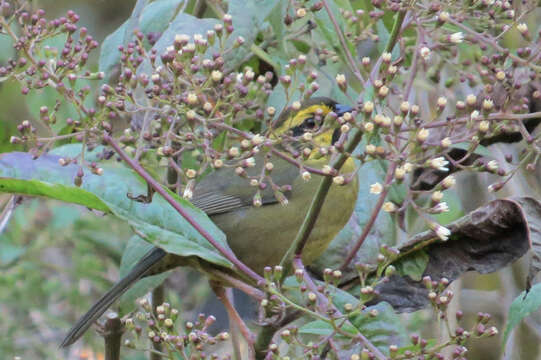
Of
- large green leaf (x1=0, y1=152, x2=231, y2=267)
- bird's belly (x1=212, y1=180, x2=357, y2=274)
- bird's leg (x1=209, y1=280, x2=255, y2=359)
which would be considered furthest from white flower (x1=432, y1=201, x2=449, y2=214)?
bird's belly (x1=212, y1=180, x2=357, y2=274)

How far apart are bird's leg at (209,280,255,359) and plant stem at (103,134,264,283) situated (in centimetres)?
30

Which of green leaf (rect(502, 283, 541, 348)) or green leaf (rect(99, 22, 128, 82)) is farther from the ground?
green leaf (rect(99, 22, 128, 82))

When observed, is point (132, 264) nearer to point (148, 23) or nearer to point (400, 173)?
point (148, 23)

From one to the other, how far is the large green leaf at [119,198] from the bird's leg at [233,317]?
1.06 ft

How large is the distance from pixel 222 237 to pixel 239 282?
431 millimetres

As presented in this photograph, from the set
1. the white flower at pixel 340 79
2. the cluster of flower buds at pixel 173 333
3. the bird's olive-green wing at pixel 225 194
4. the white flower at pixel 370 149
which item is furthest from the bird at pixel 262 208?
the white flower at pixel 370 149

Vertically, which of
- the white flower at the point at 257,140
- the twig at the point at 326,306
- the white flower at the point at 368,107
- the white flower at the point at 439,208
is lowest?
the twig at the point at 326,306

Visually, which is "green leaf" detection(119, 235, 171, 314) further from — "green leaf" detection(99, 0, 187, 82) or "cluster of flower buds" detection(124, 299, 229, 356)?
"green leaf" detection(99, 0, 187, 82)

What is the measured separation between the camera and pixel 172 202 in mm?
2266

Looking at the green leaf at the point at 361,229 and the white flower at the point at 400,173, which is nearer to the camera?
the white flower at the point at 400,173

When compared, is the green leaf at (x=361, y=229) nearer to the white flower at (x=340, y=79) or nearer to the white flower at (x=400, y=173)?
the white flower at (x=340, y=79)

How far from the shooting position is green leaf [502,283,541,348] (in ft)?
6.96

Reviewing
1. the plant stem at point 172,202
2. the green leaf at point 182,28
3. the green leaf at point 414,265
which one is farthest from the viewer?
the green leaf at point 414,265

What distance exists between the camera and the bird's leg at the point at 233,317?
8.50ft
